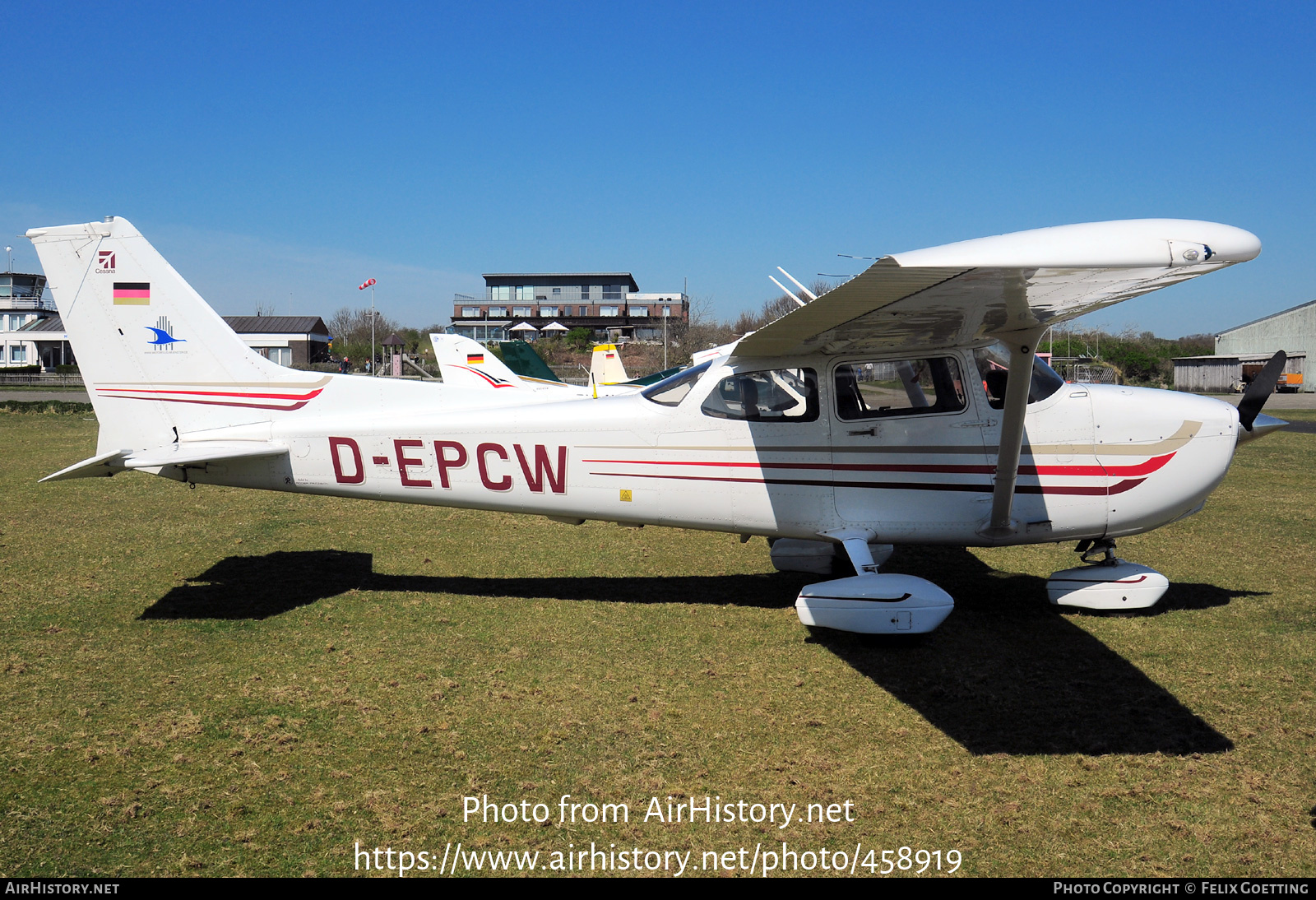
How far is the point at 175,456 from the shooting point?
576 cm

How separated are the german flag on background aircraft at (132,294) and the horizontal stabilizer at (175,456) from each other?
1110mm

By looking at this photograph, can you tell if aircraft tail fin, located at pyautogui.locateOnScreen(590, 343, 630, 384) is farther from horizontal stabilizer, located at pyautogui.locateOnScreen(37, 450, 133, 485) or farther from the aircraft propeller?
the aircraft propeller

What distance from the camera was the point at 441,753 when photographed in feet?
13.1

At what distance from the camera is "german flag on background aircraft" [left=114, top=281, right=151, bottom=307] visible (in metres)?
6.15

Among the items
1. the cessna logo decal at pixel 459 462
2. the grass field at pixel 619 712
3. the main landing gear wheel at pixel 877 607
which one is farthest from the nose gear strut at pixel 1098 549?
the cessna logo decal at pixel 459 462

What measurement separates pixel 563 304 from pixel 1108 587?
309 feet

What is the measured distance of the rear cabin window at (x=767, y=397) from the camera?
19.2 feet

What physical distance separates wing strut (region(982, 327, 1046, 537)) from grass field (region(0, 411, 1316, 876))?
841 mm

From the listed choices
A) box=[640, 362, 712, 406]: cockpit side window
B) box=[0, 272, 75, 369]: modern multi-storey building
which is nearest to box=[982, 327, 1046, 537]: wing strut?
box=[640, 362, 712, 406]: cockpit side window

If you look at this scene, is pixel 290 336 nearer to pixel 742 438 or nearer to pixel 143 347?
pixel 143 347

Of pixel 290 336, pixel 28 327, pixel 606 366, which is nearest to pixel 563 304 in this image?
pixel 290 336

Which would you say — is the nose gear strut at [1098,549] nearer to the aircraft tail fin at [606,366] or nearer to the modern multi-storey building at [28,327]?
the aircraft tail fin at [606,366]
